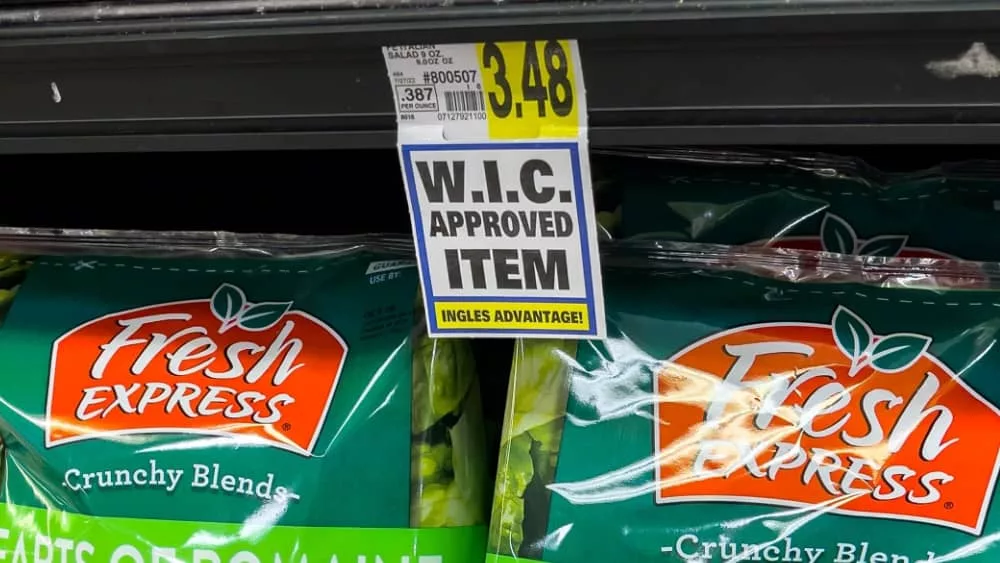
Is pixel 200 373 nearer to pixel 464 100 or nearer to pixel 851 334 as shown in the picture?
pixel 464 100

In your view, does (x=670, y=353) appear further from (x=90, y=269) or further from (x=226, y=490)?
(x=90, y=269)

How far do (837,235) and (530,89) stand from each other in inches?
15.4

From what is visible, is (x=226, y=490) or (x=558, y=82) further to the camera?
(x=226, y=490)

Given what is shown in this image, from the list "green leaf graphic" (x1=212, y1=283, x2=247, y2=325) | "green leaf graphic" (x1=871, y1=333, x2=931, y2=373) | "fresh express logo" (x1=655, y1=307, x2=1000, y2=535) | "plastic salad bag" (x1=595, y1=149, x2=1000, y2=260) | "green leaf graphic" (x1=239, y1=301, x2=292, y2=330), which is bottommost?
"fresh express logo" (x1=655, y1=307, x2=1000, y2=535)

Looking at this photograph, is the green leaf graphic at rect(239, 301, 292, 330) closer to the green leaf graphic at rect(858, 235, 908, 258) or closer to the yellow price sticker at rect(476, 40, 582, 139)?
the yellow price sticker at rect(476, 40, 582, 139)

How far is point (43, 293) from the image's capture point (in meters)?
0.95

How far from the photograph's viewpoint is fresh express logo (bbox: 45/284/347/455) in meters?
0.85

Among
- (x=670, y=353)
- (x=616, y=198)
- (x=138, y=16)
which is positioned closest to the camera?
(x=138, y=16)

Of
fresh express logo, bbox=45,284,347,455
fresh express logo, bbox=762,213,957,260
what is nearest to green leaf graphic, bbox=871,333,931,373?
fresh express logo, bbox=762,213,957,260

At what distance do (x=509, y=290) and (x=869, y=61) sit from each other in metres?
0.31

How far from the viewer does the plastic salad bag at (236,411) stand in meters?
0.82

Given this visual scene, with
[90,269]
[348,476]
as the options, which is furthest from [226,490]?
[90,269]

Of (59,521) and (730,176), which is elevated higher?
(730,176)

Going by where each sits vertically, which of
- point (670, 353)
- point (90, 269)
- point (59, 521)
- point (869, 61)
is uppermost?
point (869, 61)
